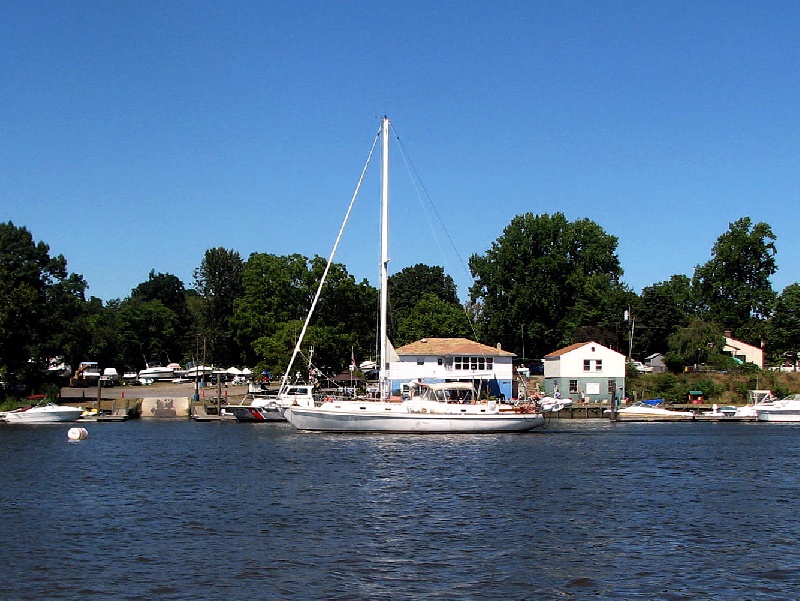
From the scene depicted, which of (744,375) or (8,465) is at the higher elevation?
(744,375)

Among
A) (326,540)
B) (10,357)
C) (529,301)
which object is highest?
(529,301)

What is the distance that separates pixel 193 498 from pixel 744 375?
82.2m

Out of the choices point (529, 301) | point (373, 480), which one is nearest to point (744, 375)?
point (529, 301)

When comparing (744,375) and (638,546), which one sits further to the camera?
(744,375)

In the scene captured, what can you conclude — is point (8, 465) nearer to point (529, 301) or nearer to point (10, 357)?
point (10, 357)

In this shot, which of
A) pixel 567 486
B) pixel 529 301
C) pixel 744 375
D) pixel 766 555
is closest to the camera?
pixel 766 555

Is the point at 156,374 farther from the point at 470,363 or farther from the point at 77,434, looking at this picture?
the point at 77,434

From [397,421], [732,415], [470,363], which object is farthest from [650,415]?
[397,421]

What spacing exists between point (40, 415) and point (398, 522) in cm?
5612

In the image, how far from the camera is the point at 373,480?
41.1 meters

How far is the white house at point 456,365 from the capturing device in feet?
300

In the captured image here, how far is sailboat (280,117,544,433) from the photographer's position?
63.1 meters

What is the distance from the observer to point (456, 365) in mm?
92500

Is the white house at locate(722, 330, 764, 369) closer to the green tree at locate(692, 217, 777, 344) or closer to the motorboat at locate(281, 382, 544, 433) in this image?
the green tree at locate(692, 217, 777, 344)
